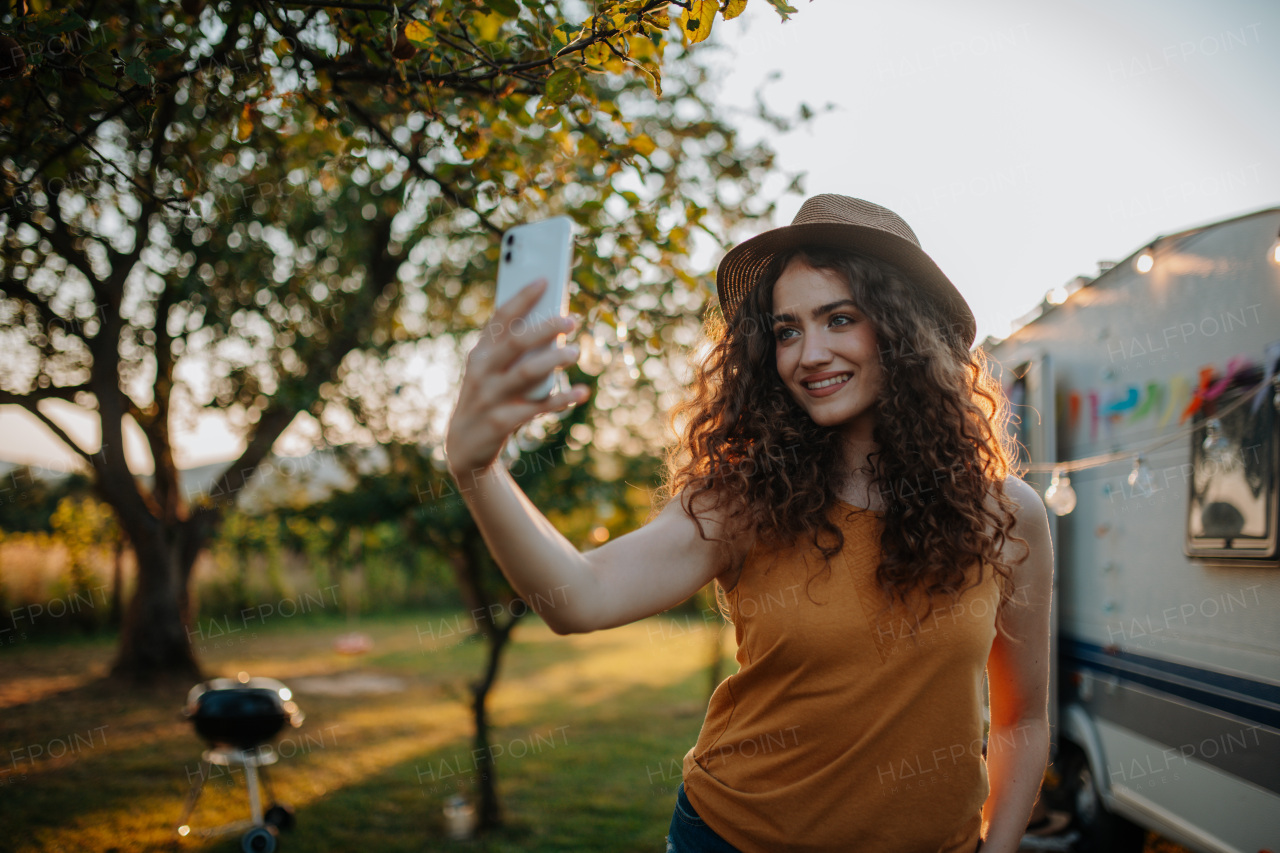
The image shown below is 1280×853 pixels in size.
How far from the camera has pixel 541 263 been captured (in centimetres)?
97

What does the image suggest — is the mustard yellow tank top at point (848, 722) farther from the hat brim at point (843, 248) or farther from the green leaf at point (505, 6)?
the green leaf at point (505, 6)

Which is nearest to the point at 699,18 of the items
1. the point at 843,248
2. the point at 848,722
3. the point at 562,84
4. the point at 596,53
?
the point at 596,53

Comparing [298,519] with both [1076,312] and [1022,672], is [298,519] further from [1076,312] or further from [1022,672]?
[1076,312]

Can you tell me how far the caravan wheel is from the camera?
14.1 ft

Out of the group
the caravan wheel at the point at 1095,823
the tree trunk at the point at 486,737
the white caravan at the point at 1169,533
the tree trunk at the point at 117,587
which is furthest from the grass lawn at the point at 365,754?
the white caravan at the point at 1169,533

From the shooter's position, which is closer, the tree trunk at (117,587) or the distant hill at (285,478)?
the distant hill at (285,478)

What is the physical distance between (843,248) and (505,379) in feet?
3.71

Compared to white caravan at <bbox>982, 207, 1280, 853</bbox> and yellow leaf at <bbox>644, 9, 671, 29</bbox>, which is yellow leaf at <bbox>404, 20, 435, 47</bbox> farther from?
white caravan at <bbox>982, 207, 1280, 853</bbox>

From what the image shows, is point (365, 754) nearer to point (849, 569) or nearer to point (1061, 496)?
point (1061, 496)

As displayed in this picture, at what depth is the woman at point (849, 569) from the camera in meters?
1.38

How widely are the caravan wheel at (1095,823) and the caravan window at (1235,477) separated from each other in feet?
6.28

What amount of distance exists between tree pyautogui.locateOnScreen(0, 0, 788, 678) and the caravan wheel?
3.83 meters

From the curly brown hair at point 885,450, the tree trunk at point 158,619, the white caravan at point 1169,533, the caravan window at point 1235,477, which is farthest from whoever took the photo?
the tree trunk at point 158,619

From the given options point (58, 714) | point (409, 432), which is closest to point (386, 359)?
point (409, 432)
